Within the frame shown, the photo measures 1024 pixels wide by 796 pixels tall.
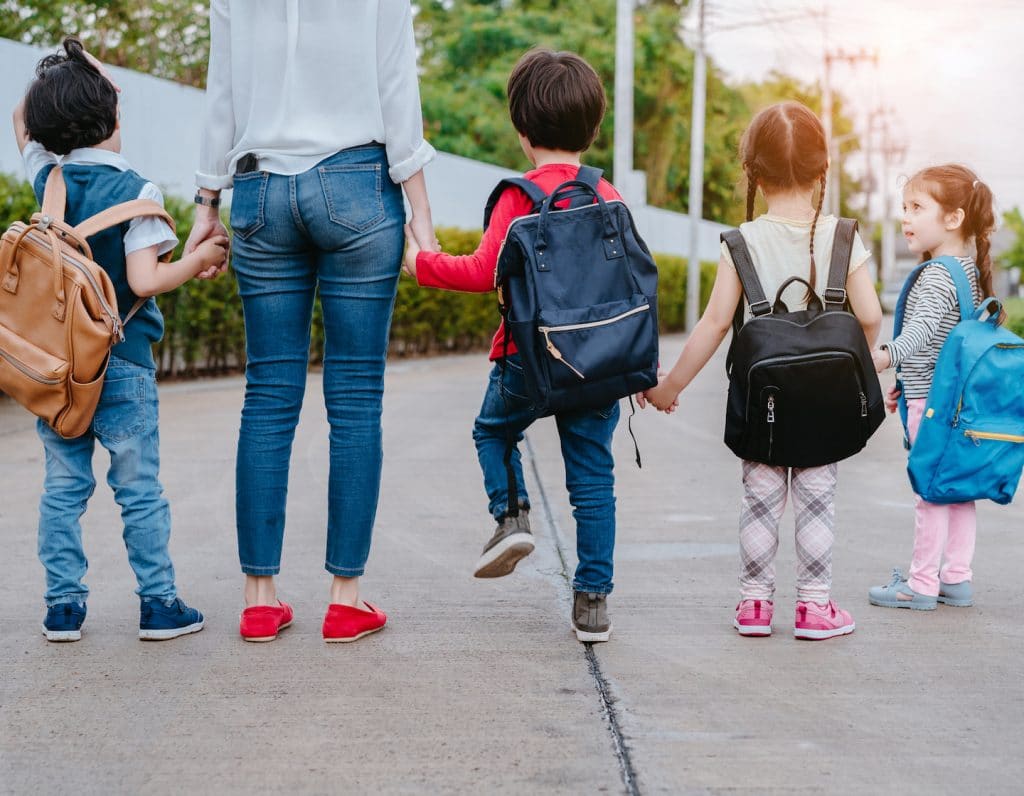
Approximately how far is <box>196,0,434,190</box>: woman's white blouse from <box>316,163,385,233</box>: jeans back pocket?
54mm

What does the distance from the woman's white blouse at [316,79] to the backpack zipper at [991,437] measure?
1798 mm

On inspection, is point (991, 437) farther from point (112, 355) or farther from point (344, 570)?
point (112, 355)

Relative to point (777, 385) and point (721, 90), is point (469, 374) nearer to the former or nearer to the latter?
point (777, 385)

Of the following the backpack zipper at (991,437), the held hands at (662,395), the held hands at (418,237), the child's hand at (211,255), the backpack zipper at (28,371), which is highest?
the held hands at (418,237)

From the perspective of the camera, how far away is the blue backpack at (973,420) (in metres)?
3.75

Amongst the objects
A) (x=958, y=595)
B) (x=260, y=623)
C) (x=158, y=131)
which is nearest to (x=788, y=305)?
(x=958, y=595)

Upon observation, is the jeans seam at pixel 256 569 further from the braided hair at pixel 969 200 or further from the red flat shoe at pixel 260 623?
the braided hair at pixel 969 200

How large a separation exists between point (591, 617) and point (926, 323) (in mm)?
1362

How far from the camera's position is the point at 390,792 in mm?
2443

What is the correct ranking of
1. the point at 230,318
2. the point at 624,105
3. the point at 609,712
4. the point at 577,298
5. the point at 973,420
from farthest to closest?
the point at 624,105
the point at 230,318
the point at 973,420
the point at 577,298
the point at 609,712

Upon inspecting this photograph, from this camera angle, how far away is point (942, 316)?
384cm

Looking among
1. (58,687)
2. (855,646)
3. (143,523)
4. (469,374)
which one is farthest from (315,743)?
(469,374)

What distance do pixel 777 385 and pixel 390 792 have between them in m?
1.56

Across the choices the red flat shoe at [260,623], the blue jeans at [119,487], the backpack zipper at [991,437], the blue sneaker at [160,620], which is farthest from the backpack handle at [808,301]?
the blue sneaker at [160,620]
